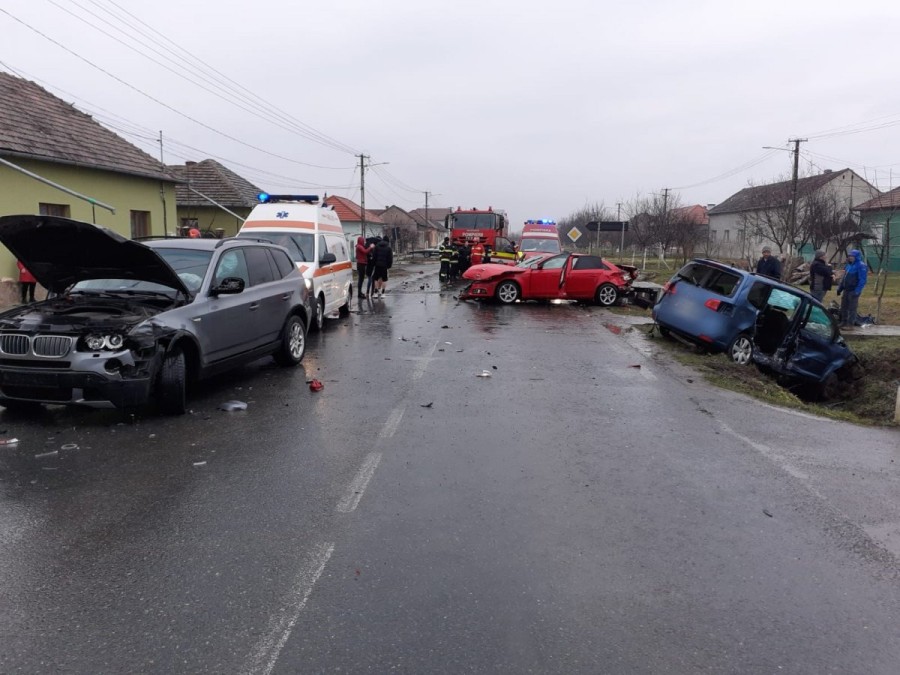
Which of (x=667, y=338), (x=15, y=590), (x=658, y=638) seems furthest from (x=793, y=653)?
(x=667, y=338)

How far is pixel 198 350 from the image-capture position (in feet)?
23.1

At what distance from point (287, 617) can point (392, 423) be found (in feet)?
11.8

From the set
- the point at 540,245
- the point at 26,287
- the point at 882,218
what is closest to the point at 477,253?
the point at 540,245

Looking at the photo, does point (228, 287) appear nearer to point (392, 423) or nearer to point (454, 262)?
point (392, 423)

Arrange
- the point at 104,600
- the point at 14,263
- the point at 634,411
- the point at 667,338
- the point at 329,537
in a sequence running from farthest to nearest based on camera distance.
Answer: the point at 14,263
the point at 667,338
the point at 634,411
the point at 329,537
the point at 104,600

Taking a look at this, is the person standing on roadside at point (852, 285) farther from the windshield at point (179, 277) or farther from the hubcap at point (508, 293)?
the windshield at point (179, 277)

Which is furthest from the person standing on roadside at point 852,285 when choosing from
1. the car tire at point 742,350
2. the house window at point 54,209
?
the house window at point 54,209

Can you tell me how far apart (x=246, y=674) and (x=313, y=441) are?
338 cm

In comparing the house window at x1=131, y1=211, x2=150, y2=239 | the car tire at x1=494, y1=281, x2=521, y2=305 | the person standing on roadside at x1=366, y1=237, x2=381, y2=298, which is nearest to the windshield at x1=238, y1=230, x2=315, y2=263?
the person standing on roadside at x1=366, y1=237, x2=381, y2=298

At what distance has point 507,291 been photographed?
19.6 meters

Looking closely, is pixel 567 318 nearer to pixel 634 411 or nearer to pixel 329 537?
pixel 634 411

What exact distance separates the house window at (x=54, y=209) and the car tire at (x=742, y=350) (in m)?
15.8

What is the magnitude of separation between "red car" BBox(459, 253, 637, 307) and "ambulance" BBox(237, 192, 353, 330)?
5975 mm

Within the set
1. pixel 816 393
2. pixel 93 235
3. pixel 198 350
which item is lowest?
pixel 816 393
